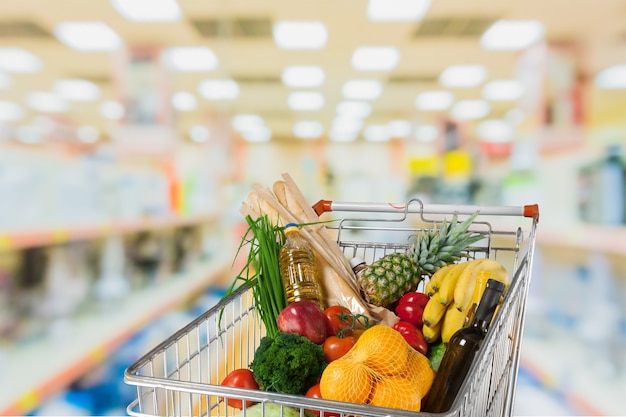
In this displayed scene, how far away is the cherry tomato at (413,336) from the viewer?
42.6 inches

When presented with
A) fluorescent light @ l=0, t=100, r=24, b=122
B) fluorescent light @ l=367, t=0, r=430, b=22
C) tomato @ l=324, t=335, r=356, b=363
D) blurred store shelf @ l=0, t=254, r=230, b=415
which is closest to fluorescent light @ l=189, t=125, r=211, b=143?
fluorescent light @ l=367, t=0, r=430, b=22

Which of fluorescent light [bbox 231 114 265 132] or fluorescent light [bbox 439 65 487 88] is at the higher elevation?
fluorescent light [bbox 439 65 487 88]

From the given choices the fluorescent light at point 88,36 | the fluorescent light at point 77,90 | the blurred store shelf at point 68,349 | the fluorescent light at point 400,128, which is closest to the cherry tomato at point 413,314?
the blurred store shelf at point 68,349

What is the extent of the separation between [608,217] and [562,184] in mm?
1087

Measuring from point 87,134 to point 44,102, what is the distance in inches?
40.4

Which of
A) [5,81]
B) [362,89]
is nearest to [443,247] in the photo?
[5,81]

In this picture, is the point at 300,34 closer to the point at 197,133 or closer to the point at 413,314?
the point at 197,133

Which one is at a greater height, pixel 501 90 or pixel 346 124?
pixel 501 90

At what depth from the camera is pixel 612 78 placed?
3359mm

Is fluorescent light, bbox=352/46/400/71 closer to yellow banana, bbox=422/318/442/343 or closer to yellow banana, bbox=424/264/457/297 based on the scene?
yellow banana, bbox=424/264/457/297

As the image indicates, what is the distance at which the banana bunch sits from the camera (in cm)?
109

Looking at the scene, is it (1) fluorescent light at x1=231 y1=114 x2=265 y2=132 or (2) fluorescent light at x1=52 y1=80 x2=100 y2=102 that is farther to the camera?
(1) fluorescent light at x1=231 y1=114 x2=265 y2=132

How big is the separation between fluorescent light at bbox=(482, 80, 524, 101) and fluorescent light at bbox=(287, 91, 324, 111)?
1766 millimetres

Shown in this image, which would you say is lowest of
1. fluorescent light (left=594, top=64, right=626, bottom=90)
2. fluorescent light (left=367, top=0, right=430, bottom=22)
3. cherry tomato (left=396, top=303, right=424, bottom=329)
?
cherry tomato (left=396, top=303, right=424, bottom=329)
